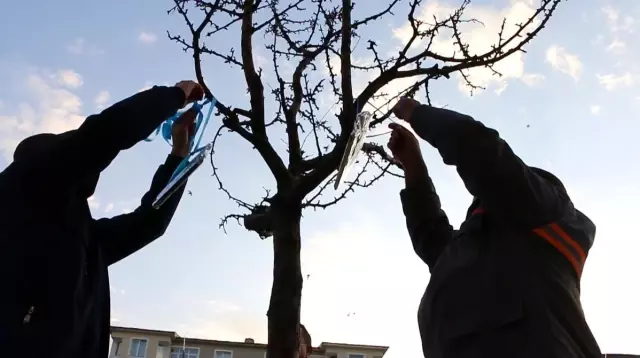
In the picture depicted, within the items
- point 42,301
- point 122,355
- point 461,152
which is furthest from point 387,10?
point 122,355

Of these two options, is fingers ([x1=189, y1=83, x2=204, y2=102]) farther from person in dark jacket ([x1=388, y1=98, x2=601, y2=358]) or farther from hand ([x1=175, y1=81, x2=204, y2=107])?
person in dark jacket ([x1=388, y1=98, x2=601, y2=358])

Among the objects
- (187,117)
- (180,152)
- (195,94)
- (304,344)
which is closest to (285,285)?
(304,344)

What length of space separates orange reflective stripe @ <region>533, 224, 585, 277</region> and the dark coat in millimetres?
1357

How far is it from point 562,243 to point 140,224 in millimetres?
1659

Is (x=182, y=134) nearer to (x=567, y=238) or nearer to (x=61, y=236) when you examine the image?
(x=61, y=236)

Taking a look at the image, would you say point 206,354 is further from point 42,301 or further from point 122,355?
point 42,301

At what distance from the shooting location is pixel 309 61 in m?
4.36

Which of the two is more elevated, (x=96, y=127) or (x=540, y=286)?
Result: (x=96, y=127)

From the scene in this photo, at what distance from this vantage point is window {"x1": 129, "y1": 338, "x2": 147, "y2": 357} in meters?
36.2

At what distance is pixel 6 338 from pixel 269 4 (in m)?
3.11

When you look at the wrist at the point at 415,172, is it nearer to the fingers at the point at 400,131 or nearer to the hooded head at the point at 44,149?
the fingers at the point at 400,131

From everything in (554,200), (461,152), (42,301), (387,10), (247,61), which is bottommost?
(42,301)

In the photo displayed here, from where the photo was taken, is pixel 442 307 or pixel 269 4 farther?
pixel 269 4

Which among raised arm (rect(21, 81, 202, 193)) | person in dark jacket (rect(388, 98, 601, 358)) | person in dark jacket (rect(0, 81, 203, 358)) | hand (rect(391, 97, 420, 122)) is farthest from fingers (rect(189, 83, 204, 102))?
person in dark jacket (rect(388, 98, 601, 358))
